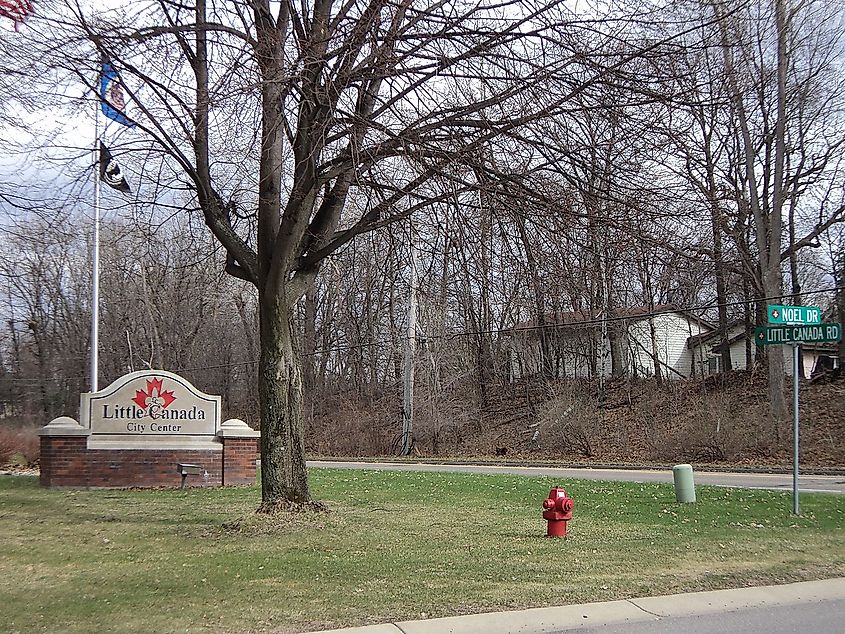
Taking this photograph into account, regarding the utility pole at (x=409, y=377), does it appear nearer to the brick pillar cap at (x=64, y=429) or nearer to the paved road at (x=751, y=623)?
the brick pillar cap at (x=64, y=429)

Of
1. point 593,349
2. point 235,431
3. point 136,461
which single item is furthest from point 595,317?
point 136,461

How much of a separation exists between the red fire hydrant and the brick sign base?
33.3 feet

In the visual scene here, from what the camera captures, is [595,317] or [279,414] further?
[595,317]

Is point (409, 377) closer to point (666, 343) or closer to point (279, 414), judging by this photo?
point (666, 343)

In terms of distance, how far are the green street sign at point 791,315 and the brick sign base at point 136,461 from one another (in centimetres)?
1166

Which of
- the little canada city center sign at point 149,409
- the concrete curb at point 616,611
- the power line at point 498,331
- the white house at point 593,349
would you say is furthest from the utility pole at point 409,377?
the concrete curb at point 616,611

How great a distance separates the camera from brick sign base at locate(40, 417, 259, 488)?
1806 cm

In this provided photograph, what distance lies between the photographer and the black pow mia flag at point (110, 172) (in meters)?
11.5

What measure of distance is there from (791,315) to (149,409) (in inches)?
527

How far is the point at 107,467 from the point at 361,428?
21445 millimetres

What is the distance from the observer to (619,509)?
14.1 m

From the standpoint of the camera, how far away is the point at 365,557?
9.45 m

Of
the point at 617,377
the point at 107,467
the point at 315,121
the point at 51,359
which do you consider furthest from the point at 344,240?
the point at 51,359

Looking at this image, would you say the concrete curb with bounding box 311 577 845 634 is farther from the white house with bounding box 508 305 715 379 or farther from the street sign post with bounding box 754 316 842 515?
the white house with bounding box 508 305 715 379
